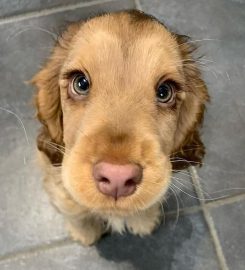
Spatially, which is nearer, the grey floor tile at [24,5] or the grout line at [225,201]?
the grout line at [225,201]

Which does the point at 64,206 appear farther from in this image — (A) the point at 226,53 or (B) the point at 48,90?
(A) the point at 226,53

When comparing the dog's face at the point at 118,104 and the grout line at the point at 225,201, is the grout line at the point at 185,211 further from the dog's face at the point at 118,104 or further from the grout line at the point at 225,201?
the dog's face at the point at 118,104

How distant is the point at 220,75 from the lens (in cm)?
265

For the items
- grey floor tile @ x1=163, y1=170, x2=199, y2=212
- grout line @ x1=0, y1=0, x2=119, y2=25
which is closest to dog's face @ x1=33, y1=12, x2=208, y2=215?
grey floor tile @ x1=163, y1=170, x2=199, y2=212

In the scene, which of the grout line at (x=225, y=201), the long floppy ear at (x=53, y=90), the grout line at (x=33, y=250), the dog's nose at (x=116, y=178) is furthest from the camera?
the grout line at (x=225, y=201)

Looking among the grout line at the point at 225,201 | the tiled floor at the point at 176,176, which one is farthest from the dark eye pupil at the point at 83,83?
the grout line at the point at 225,201

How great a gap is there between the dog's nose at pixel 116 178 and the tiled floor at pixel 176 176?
2.87 feet

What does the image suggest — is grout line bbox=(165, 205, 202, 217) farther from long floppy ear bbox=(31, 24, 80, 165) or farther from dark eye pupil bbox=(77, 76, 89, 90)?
dark eye pupil bbox=(77, 76, 89, 90)

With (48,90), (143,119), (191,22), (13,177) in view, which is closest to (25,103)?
(13,177)

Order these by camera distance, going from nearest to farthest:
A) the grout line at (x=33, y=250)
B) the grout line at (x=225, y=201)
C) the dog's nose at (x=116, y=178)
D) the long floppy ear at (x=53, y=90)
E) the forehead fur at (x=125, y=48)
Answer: the dog's nose at (x=116, y=178)
the forehead fur at (x=125, y=48)
the long floppy ear at (x=53, y=90)
the grout line at (x=33, y=250)
the grout line at (x=225, y=201)

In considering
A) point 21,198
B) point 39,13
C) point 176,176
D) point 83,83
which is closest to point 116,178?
point 83,83

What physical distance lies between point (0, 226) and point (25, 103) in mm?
580

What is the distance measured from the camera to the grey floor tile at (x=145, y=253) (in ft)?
7.62

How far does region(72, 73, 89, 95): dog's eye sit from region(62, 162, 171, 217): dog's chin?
0.26 metres
